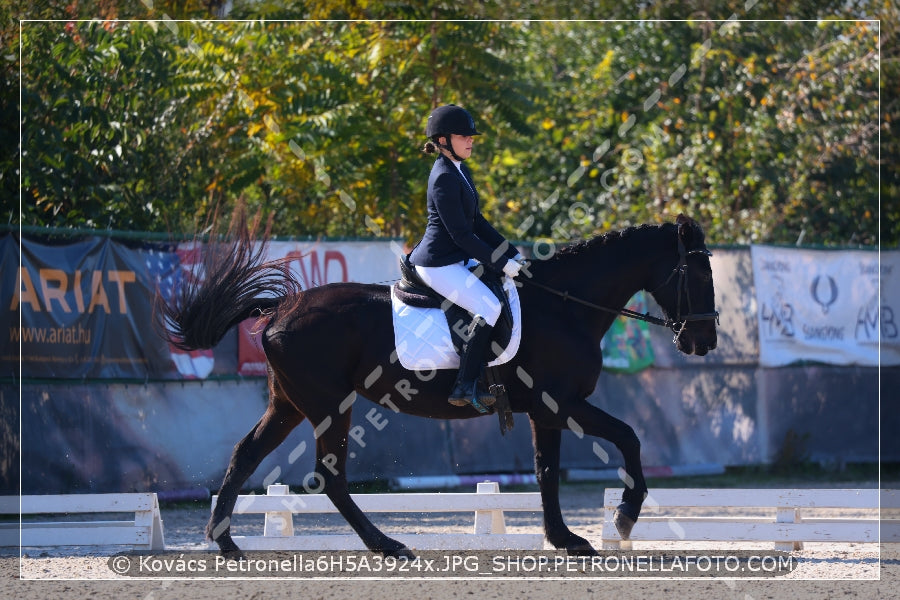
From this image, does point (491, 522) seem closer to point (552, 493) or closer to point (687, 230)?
point (552, 493)

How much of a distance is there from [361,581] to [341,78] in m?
7.47

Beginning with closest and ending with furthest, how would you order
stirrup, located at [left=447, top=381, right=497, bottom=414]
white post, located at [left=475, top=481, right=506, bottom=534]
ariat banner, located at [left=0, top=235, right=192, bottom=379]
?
1. stirrup, located at [left=447, top=381, right=497, bottom=414]
2. white post, located at [left=475, top=481, right=506, bottom=534]
3. ariat banner, located at [left=0, top=235, right=192, bottom=379]

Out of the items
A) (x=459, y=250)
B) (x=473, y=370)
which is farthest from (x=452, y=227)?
(x=473, y=370)

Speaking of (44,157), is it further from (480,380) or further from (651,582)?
(651,582)

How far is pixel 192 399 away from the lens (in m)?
9.50

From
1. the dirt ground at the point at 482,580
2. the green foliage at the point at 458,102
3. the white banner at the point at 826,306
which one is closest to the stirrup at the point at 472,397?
the dirt ground at the point at 482,580

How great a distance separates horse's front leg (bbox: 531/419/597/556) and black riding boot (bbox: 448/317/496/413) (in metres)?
0.48

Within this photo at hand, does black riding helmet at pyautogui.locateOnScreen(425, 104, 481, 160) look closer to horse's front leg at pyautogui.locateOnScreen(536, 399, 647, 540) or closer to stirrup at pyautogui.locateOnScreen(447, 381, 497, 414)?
stirrup at pyautogui.locateOnScreen(447, 381, 497, 414)

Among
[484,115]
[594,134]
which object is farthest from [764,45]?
[484,115]

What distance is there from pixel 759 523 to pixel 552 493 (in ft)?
4.68

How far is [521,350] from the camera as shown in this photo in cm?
630

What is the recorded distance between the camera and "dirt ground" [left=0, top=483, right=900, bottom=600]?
527 centimetres

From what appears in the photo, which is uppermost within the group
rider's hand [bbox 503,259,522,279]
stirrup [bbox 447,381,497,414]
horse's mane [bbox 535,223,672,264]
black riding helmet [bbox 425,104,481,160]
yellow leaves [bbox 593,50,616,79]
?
yellow leaves [bbox 593,50,616,79]

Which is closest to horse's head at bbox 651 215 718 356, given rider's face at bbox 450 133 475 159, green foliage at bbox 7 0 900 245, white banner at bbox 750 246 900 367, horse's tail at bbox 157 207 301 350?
rider's face at bbox 450 133 475 159
